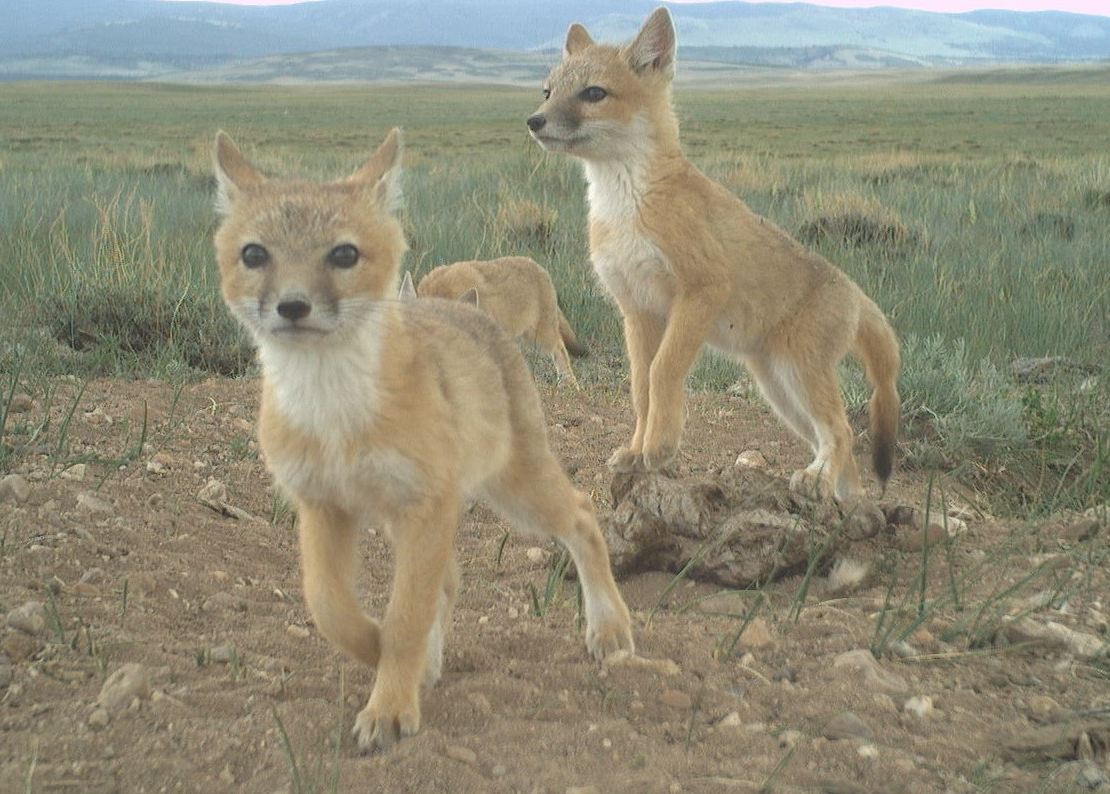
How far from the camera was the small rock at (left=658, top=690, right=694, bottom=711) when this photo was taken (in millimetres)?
3168

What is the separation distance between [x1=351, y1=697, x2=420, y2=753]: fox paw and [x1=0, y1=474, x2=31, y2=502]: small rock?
1967 millimetres

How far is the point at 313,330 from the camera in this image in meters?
2.96

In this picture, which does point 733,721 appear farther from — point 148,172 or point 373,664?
point 148,172

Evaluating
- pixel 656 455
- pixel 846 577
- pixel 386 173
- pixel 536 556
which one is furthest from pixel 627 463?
pixel 386 173

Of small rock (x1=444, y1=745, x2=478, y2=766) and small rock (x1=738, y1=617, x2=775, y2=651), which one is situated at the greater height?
small rock (x1=444, y1=745, x2=478, y2=766)

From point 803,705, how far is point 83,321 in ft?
19.8

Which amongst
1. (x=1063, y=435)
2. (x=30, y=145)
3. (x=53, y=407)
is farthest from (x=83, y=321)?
(x=30, y=145)

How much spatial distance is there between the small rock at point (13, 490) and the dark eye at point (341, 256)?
187 centimetres

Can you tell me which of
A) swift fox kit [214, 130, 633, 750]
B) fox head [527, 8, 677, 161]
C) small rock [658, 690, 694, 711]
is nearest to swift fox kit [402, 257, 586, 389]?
fox head [527, 8, 677, 161]

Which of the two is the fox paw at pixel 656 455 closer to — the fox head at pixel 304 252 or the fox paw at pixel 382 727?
the fox head at pixel 304 252

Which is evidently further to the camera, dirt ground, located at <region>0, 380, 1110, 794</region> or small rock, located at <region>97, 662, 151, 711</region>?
small rock, located at <region>97, 662, 151, 711</region>

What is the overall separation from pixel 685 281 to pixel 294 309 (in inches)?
115

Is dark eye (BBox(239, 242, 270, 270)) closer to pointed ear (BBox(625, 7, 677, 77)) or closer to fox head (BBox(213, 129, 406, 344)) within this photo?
fox head (BBox(213, 129, 406, 344))

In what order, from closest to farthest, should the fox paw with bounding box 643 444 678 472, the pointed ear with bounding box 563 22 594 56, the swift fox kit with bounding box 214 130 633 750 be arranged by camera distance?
the swift fox kit with bounding box 214 130 633 750, the fox paw with bounding box 643 444 678 472, the pointed ear with bounding box 563 22 594 56
